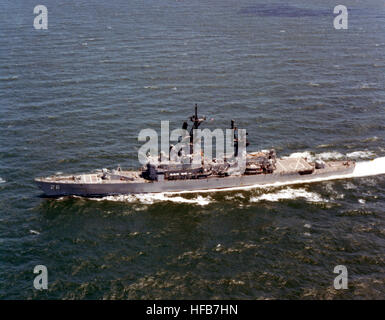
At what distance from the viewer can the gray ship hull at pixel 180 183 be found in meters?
90.6

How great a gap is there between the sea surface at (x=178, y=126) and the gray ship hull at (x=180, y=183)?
6.83 ft

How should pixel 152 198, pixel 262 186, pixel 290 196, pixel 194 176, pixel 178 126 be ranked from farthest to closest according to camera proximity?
pixel 178 126 < pixel 262 186 < pixel 194 176 < pixel 290 196 < pixel 152 198

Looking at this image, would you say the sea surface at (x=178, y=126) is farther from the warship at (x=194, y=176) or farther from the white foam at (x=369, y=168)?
the warship at (x=194, y=176)

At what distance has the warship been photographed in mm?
91438

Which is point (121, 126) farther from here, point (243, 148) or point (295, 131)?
point (295, 131)

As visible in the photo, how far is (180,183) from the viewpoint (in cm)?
9488

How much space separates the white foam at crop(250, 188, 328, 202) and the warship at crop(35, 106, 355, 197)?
14.3 feet

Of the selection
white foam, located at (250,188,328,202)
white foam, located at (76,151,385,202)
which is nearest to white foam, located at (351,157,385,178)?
white foam, located at (76,151,385,202)

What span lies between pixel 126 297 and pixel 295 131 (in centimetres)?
7033

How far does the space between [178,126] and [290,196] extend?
38230 millimetres

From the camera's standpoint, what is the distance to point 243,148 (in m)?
99.2

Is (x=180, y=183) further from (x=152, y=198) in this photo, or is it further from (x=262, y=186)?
(x=262, y=186)

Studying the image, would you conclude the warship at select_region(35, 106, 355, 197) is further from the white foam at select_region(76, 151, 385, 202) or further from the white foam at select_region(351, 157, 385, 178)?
the white foam at select_region(351, 157, 385, 178)

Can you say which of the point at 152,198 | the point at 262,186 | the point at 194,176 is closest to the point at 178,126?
the point at 194,176
